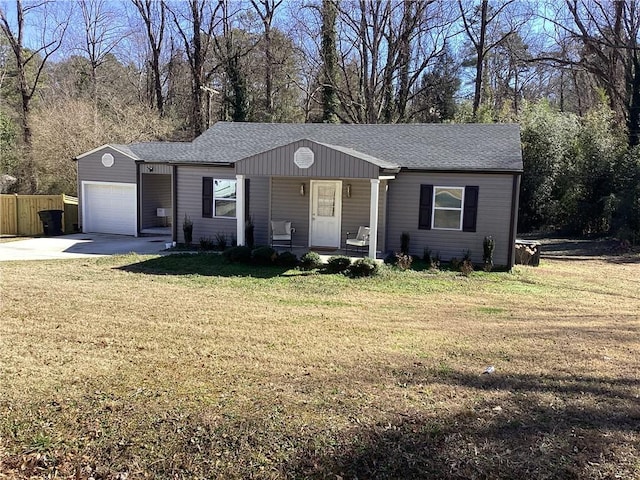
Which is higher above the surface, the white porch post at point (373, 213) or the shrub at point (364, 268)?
the white porch post at point (373, 213)

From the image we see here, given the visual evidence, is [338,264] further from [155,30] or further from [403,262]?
[155,30]

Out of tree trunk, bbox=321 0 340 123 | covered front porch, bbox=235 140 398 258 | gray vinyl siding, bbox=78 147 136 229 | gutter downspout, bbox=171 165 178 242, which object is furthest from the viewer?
tree trunk, bbox=321 0 340 123

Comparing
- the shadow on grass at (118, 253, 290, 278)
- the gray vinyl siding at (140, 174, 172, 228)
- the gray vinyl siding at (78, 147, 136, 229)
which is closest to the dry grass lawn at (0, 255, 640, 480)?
the shadow on grass at (118, 253, 290, 278)

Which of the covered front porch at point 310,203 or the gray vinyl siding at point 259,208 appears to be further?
the gray vinyl siding at point 259,208

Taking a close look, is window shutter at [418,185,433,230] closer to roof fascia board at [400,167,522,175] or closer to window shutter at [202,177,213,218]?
roof fascia board at [400,167,522,175]

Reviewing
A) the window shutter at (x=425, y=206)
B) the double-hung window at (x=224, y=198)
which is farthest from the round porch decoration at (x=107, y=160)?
the window shutter at (x=425, y=206)

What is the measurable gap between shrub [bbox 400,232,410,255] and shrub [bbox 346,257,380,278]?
2.41 metres

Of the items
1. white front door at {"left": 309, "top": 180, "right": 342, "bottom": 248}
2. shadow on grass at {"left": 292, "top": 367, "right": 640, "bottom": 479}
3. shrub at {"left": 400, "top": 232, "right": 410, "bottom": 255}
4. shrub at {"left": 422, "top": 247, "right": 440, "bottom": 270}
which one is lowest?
shadow on grass at {"left": 292, "top": 367, "right": 640, "bottom": 479}

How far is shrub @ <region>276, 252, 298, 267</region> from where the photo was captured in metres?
13.0

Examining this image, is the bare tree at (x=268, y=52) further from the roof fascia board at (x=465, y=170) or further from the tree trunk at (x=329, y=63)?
the roof fascia board at (x=465, y=170)

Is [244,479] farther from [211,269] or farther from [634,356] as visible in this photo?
[211,269]

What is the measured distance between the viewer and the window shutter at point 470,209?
1382cm

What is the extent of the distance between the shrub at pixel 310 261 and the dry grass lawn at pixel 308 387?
3.03 meters

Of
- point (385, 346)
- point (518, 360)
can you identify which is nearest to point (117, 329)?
point (385, 346)
